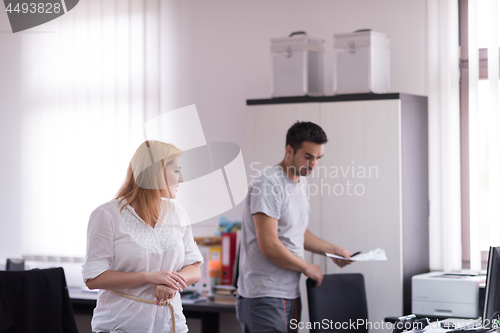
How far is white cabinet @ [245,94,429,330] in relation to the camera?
3.32 metres

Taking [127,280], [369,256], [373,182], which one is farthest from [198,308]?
[127,280]

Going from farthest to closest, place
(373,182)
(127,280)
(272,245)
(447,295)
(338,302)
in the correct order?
(373,182)
(447,295)
(338,302)
(272,245)
(127,280)

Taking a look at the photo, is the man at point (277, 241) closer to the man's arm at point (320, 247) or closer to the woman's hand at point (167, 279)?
the man's arm at point (320, 247)

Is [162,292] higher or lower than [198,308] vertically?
higher

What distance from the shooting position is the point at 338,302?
2.99m

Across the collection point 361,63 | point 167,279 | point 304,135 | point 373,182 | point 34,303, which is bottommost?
point 34,303

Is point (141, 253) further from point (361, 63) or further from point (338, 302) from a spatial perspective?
point (361, 63)

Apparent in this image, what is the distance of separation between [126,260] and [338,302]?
138cm

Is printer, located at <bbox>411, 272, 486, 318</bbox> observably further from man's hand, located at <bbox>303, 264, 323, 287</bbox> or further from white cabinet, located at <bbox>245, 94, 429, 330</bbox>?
man's hand, located at <bbox>303, 264, 323, 287</bbox>

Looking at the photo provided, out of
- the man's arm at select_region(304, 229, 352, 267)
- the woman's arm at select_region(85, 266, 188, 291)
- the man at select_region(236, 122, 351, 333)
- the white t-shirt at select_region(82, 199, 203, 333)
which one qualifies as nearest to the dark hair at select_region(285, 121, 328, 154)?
the man at select_region(236, 122, 351, 333)

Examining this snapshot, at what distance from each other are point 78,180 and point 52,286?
1.33m

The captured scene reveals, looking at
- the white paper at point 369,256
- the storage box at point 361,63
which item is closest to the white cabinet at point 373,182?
the storage box at point 361,63

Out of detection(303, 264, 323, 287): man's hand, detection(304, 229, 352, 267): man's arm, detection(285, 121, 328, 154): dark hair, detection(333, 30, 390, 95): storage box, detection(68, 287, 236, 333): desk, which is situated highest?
detection(333, 30, 390, 95): storage box

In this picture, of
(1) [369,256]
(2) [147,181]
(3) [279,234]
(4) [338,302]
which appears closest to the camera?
(2) [147,181]
